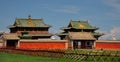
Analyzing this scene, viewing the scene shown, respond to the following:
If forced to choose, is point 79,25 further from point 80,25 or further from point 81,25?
point 81,25

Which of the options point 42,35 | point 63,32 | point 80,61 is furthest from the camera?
point 63,32

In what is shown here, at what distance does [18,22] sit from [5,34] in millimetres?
10664

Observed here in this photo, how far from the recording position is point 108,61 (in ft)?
119

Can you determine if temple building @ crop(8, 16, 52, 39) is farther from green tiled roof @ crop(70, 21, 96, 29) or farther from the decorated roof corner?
green tiled roof @ crop(70, 21, 96, 29)

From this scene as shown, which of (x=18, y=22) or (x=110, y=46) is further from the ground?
(x=18, y=22)

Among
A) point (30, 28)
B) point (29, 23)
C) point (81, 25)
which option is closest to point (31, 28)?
point (30, 28)

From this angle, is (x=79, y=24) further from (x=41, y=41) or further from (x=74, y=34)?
(x=41, y=41)

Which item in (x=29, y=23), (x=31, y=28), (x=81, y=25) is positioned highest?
(x=29, y=23)

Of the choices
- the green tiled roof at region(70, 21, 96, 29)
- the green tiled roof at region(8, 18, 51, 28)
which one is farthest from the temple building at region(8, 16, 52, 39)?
the green tiled roof at region(70, 21, 96, 29)

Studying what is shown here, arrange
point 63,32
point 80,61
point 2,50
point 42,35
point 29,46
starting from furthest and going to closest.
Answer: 1. point 63,32
2. point 42,35
3. point 29,46
4. point 2,50
5. point 80,61

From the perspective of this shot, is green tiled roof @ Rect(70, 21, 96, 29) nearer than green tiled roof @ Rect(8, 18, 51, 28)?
No

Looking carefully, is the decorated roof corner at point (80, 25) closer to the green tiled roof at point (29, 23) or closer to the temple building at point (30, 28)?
the temple building at point (30, 28)

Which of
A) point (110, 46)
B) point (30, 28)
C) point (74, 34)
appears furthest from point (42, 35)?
point (110, 46)

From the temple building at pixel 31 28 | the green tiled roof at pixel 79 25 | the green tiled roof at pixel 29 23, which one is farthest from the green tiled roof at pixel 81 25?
the green tiled roof at pixel 29 23
